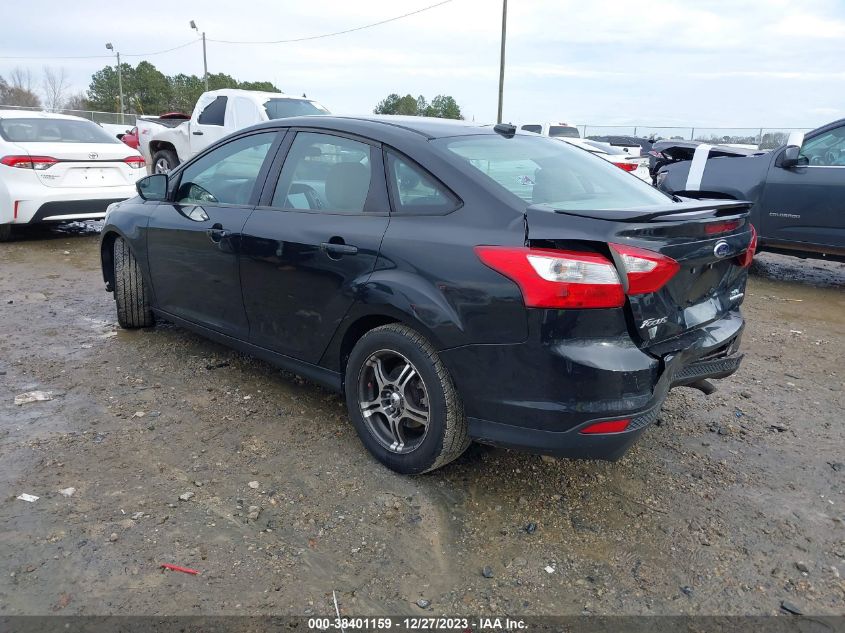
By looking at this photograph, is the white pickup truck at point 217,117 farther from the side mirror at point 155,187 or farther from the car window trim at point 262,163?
the car window trim at point 262,163

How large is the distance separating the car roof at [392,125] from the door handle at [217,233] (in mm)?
669

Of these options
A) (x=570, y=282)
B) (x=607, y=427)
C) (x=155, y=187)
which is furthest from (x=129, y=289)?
(x=607, y=427)

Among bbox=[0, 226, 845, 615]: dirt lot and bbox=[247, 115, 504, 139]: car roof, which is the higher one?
bbox=[247, 115, 504, 139]: car roof

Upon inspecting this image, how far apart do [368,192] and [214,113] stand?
9.97m

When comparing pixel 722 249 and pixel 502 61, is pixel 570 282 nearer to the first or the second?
pixel 722 249

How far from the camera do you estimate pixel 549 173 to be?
10.5ft

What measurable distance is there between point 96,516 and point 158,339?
7.63 ft

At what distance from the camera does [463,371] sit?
105 inches

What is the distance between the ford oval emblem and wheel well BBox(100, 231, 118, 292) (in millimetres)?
4060

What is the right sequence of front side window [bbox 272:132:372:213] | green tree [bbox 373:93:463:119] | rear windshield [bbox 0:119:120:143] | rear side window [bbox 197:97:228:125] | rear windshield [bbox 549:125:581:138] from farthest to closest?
green tree [bbox 373:93:463:119]
rear windshield [bbox 549:125:581:138]
rear side window [bbox 197:97:228:125]
rear windshield [bbox 0:119:120:143]
front side window [bbox 272:132:372:213]

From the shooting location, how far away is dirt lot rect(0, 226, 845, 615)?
2.37 metres

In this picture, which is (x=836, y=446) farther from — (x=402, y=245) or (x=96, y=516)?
(x=96, y=516)

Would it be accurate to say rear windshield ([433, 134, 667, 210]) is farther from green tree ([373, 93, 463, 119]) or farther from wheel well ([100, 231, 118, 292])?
green tree ([373, 93, 463, 119])

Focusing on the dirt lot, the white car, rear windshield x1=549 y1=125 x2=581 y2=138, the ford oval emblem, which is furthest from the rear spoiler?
rear windshield x1=549 y1=125 x2=581 y2=138
